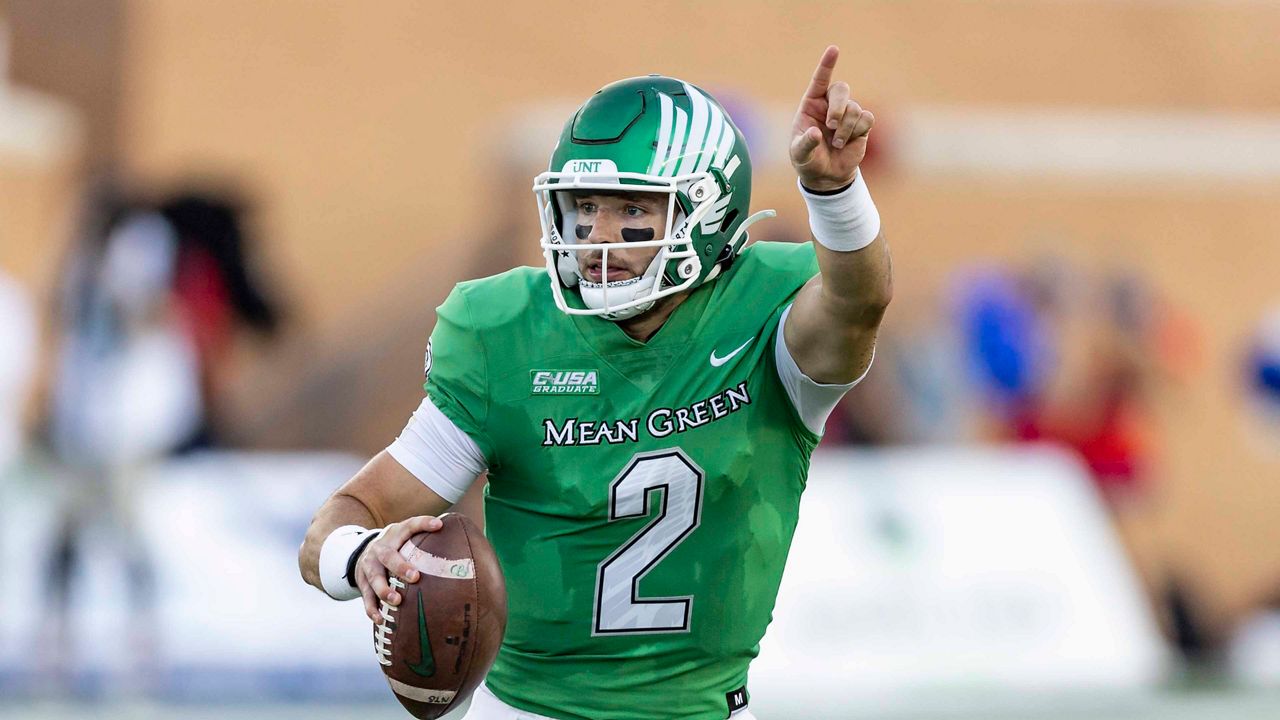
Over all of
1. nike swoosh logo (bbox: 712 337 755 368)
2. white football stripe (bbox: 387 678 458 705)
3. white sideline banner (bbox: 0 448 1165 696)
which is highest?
nike swoosh logo (bbox: 712 337 755 368)

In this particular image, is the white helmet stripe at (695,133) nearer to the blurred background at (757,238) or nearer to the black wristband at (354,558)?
the black wristband at (354,558)

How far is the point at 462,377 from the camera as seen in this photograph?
9.84 feet

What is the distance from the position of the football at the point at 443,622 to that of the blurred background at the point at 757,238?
16.7 ft

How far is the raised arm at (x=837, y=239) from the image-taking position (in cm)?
269

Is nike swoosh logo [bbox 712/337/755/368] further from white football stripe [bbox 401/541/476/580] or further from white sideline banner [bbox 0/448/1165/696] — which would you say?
white sideline banner [bbox 0/448/1165/696]

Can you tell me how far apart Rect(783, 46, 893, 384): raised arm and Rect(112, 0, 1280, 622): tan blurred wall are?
8311 mm

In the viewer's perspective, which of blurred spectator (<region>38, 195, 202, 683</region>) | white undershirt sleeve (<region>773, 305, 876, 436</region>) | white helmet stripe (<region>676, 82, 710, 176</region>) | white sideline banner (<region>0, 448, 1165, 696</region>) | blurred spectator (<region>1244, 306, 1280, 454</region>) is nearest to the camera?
white undershirt sleeve (<region>773, 305, 876, 436</region>)

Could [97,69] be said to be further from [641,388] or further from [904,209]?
[641,388]

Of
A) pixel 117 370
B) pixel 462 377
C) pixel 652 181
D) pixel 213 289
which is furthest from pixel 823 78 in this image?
pixel 213 289

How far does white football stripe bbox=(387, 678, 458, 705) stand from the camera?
2748mm

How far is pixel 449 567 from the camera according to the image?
271 centimetres

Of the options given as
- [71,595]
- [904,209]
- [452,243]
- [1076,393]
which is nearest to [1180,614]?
[1076,393]

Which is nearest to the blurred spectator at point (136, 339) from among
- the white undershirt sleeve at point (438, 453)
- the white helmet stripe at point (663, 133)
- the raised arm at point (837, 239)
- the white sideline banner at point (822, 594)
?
the white sideline banner at point (822, 594)

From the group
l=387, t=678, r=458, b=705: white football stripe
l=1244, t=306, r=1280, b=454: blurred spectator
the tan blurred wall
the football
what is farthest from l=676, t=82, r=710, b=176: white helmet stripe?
l=1244, t=306, r=1280, b=454: blurred spectator
